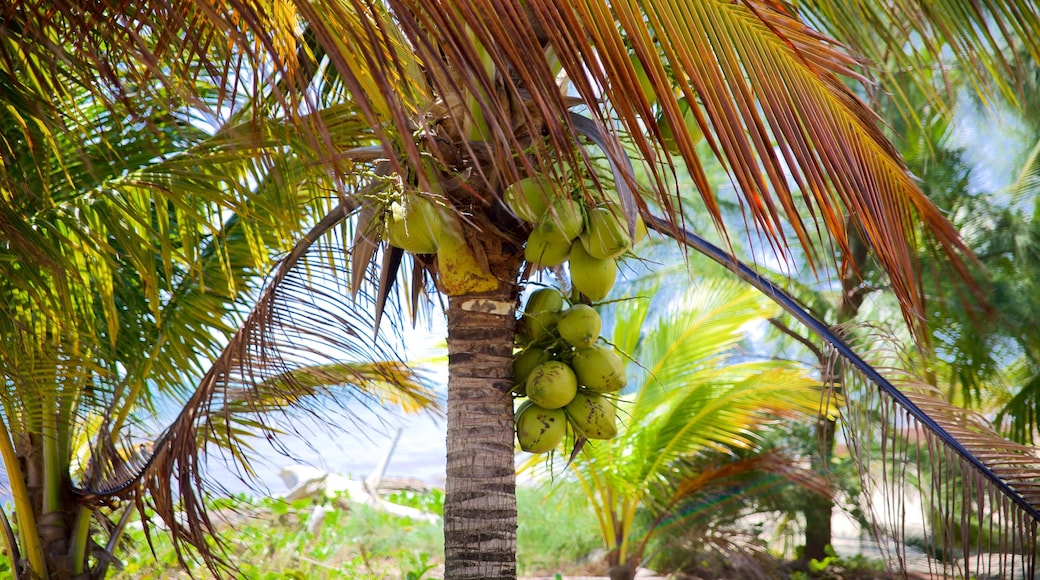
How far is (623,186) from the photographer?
1566 mm

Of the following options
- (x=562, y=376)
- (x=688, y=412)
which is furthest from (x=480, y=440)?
(x=688, y=412)

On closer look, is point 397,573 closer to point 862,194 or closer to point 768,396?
point 768,396

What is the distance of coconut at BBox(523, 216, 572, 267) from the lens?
1697 mm

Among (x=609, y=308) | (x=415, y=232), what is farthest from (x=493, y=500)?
(x=609, y=308)

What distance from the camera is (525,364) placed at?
2.03 metres

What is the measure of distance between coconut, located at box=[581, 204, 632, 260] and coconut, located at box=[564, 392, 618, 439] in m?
0.40

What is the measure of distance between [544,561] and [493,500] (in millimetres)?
5444

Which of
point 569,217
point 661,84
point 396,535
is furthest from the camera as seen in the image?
point 396,535

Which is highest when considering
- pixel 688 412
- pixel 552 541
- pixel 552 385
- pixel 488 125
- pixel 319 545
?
pixel 488 125

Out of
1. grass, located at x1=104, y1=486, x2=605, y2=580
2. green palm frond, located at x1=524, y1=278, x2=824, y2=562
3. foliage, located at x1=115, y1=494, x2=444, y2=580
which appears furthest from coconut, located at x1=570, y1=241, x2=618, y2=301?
grass, located at x1=104, y1=486, x2=605, y2=580

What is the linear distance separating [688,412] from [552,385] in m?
3.40

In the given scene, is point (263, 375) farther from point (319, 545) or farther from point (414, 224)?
point (319, 545)

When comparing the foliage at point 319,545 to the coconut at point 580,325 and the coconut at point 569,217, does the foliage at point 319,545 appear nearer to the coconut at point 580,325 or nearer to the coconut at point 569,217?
the coconut at point 580,325

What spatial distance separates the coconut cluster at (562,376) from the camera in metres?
1.88
